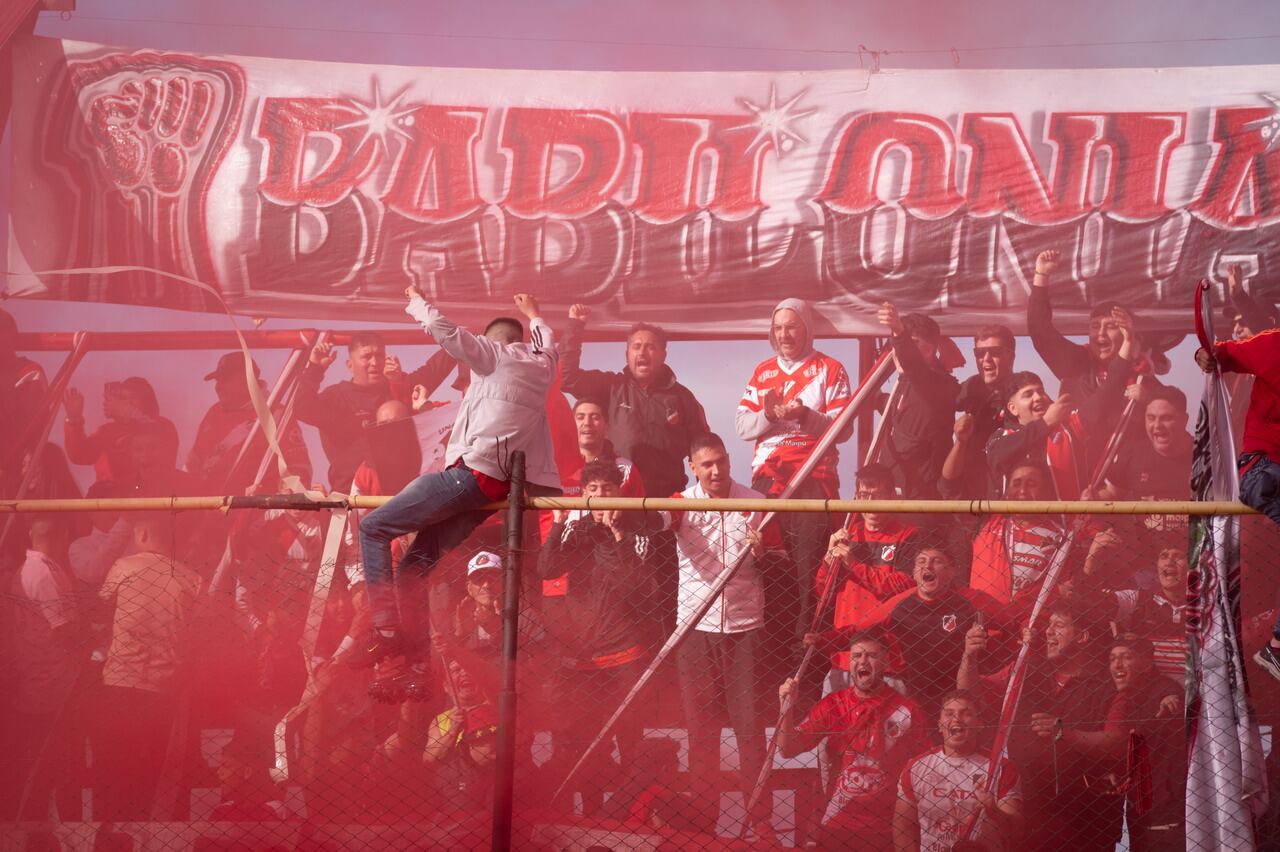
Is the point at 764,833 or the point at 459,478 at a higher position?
the point at 459,478

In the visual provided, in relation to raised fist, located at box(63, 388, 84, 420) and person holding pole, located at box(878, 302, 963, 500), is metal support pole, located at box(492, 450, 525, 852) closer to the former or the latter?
person holding pole, located at box(878, 302, 963, 500)

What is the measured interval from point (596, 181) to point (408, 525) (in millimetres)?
4033

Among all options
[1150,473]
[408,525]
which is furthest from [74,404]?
[1150,473]

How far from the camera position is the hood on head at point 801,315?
807cm

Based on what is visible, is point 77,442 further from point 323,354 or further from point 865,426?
point 865,426

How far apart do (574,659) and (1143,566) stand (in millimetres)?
3245

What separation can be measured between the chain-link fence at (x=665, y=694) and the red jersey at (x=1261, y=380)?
4.21 ft

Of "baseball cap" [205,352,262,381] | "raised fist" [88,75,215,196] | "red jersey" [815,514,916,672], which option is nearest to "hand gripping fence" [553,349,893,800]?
"red jersey" [815,514,916,672]

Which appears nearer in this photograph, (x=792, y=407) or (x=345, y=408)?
(x=792, y=407)

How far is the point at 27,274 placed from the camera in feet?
27.9

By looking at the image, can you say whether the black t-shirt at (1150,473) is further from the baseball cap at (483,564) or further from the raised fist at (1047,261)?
the baseball cap at (483,564)

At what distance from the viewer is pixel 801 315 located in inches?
320

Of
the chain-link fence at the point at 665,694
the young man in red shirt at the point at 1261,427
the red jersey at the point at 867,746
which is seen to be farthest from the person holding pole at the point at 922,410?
the young man in red shirt at the point at 1261,427

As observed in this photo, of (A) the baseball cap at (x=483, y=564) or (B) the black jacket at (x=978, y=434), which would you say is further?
(B) the black jacket at (x=978, y=434)
